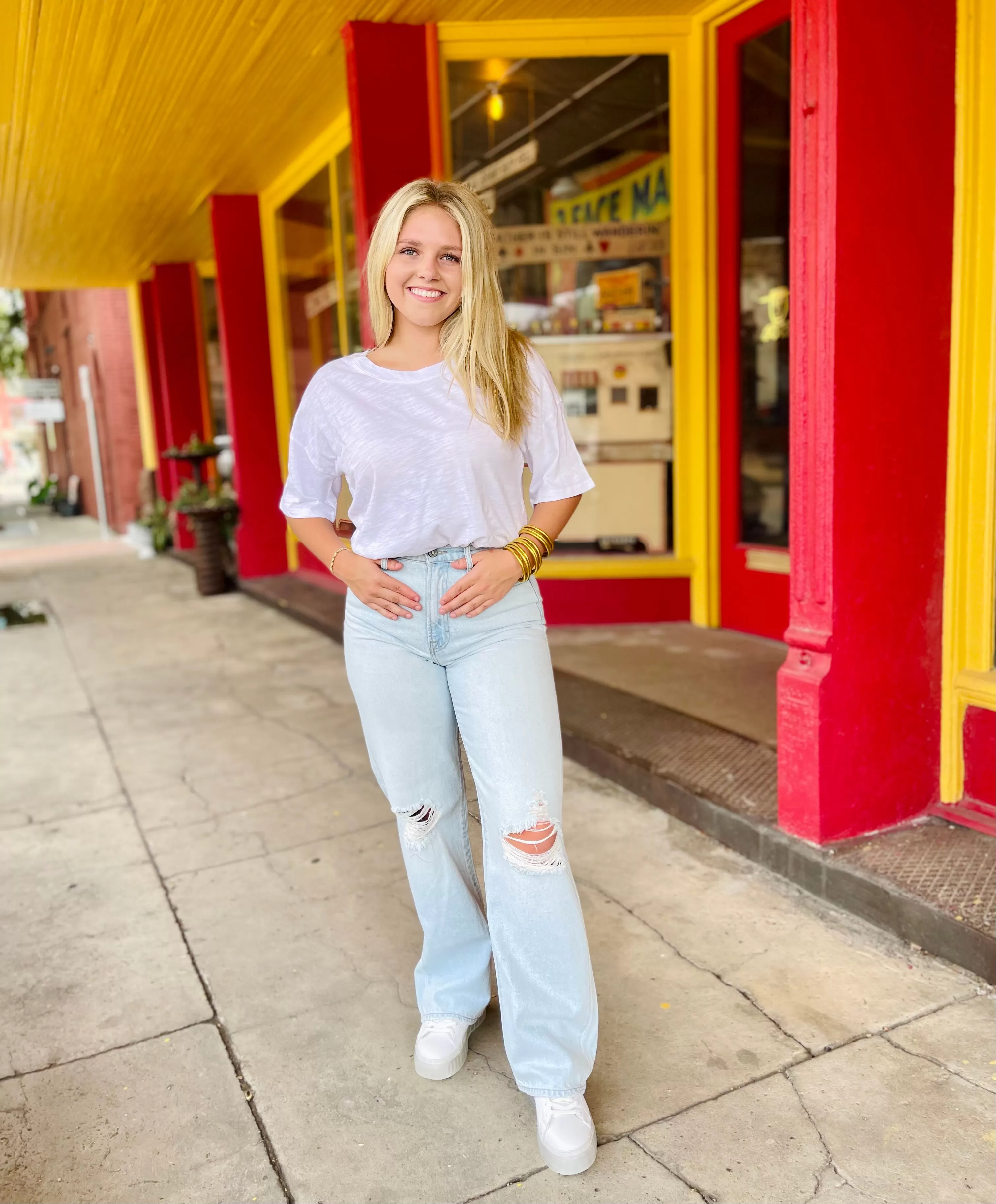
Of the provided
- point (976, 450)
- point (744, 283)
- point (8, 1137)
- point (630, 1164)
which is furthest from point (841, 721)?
point (744, 283)

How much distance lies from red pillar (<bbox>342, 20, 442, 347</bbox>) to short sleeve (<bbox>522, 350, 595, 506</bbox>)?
127 inches

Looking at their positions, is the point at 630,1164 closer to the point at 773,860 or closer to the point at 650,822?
the point at 773,860

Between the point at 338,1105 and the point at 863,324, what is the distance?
7.99ft

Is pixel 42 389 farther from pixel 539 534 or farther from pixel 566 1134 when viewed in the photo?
pixel 566 1134

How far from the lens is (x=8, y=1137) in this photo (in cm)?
209

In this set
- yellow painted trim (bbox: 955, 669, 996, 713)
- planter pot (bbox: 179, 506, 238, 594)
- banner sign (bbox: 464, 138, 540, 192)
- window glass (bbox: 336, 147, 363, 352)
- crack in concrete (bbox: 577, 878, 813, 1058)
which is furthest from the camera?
planter pot (bbox: 179, 506, 238, 594)

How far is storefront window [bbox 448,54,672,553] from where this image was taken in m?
5.49

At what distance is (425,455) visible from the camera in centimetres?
188

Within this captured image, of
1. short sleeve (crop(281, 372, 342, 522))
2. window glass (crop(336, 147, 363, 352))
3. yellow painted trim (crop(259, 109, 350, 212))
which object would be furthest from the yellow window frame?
short sleeve (crop(281, 372, 342, 522))

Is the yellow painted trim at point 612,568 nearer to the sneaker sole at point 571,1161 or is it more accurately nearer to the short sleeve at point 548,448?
the short sleeve at point 548,448

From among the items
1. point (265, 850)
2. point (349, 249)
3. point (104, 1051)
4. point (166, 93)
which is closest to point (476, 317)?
point (104, 1051)

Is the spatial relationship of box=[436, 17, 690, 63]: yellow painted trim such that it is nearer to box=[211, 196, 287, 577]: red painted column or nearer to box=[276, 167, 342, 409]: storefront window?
box=[276, 167, 342, 409]: storefront window

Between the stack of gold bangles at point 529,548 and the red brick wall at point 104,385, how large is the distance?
13.7m

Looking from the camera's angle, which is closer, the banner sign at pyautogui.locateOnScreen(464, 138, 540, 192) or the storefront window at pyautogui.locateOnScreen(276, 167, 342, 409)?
the banner sign at pyautogui.locateOnScreen(464, 138, 540, 192)
